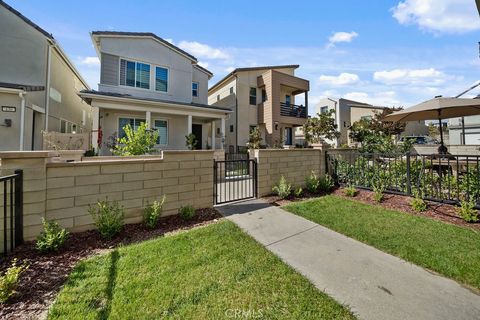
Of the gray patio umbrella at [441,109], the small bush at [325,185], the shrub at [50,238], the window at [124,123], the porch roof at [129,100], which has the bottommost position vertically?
the shrub at [50,238]

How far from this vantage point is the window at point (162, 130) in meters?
13.9

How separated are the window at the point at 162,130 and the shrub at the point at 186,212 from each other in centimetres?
979

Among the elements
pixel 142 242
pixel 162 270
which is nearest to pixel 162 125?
pixel 142 242

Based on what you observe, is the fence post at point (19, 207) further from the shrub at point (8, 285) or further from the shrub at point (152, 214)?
the shrub at point (152, 214)

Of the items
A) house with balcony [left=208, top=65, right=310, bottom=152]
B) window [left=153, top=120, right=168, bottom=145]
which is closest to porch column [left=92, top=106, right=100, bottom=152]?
window [left=153, top=120, right=168, bottom=145]

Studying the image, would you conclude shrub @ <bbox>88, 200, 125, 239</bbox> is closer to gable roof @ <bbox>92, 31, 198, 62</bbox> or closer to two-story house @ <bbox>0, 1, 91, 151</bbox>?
two-story house @ <bbox>0, 1, 91, 151</bbox>

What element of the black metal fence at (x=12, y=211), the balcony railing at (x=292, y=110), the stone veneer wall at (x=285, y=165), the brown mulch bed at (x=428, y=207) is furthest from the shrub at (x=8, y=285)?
the balcony railing at (x=292, y=110)

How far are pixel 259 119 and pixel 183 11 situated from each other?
12.2 metres

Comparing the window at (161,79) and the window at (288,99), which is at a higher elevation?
the window at (288,99)

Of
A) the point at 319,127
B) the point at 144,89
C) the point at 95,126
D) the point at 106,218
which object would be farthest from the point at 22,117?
the point at 319,127

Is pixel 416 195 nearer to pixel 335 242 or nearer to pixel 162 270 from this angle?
pixel 335 242

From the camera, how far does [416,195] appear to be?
5.86 m

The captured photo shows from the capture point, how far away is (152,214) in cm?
460

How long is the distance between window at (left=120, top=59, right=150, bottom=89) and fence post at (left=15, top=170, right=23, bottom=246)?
11.1 meters
